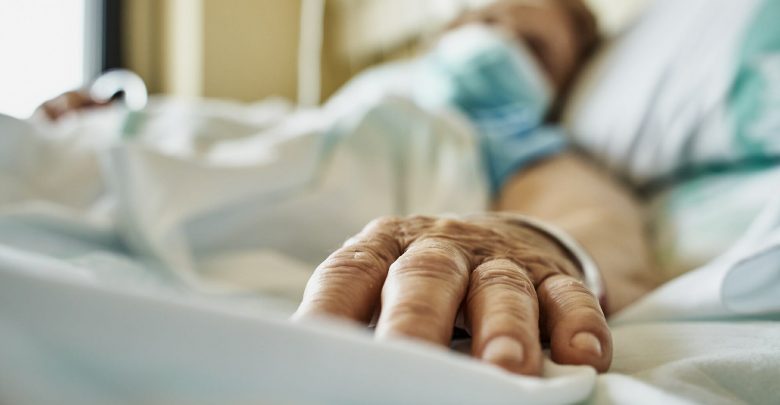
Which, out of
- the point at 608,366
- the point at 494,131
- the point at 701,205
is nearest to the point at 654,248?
the point at 701,205

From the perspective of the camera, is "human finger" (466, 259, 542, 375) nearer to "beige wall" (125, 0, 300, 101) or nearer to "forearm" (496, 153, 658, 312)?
"forearm" (496, 153, 658, 312)

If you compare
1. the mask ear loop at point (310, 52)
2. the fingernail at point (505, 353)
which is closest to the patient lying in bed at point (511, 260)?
the fingernail at point (505, 353)

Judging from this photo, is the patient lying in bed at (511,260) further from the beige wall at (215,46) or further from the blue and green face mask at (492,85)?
the beige wall at (215,46)

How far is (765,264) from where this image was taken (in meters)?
0.39

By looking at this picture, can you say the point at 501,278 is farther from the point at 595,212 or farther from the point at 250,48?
the point at 250,48

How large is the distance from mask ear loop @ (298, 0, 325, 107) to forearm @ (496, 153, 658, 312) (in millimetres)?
1702

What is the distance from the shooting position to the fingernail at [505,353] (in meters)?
0.25

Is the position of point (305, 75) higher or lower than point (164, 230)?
higher

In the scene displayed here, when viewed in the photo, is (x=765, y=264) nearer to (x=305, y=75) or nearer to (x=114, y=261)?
(x=114, y=261)

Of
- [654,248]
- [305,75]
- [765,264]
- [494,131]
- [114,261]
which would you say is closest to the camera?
[765,264]

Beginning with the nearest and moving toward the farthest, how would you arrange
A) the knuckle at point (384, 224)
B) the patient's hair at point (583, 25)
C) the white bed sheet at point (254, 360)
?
the white bed sheet at point (254, 360), the knuckle at point (384, 224), the patient's hair at point (583, 25)

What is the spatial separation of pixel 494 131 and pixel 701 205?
0.30 metres

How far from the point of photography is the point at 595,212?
0.65 meters

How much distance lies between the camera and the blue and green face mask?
0.95m
